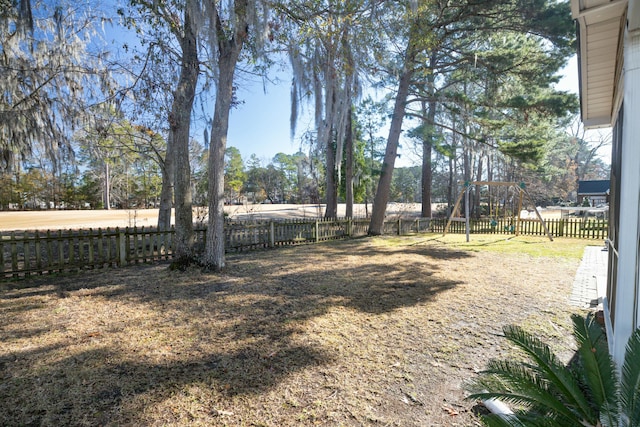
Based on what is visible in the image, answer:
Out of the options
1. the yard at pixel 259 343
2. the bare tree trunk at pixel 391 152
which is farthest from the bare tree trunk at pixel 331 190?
the yard at pixel 259 343

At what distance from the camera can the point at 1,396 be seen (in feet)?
7.11

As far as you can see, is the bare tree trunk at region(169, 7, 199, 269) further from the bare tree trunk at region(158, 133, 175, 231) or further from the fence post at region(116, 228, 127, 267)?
the bare tree trunk at region(158, 133, 175, 231)

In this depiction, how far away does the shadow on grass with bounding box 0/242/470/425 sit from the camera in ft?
7.23

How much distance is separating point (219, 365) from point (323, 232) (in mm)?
9175

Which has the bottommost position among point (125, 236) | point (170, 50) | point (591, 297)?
point (591, 297)

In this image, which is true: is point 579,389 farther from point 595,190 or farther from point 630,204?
point 595,190

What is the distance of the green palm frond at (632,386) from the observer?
1.26 metres

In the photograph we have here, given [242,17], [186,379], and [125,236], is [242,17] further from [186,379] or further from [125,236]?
[186,379]

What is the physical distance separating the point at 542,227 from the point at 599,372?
1556 centimetres

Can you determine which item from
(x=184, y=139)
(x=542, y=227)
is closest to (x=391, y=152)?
(x=542, y=227)

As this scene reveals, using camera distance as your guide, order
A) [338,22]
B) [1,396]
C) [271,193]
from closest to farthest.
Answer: [1,396]
[338,22]
[271,193]

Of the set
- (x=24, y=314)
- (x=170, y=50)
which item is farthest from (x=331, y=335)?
(x=170, y=50)

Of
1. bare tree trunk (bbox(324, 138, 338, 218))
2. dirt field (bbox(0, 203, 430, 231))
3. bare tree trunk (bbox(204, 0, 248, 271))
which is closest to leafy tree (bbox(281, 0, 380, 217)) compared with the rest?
bare tree trunk (bbox(204, 0, 248, 271))

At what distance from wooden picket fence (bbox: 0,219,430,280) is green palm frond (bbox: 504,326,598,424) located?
6.93 meters
